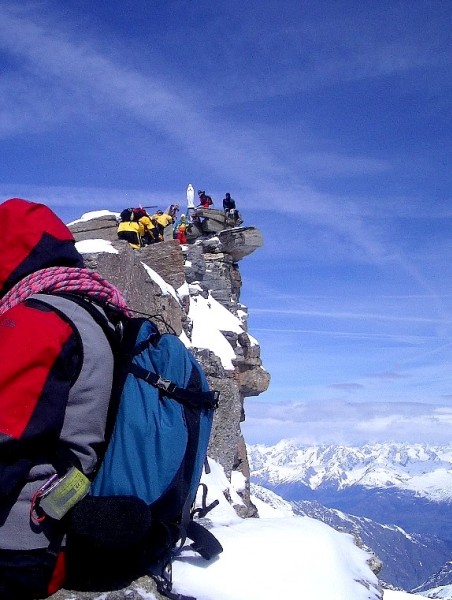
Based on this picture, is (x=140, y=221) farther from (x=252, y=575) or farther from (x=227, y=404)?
(x=252, y=575)

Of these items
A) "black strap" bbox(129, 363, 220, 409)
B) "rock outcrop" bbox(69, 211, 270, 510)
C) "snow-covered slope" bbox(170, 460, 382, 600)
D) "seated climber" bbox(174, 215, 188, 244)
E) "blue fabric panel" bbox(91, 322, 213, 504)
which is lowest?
"snow-covered slope" bbox(170, 460, 382, 600)

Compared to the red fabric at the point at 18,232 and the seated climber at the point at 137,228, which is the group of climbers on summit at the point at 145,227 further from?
the red fabric at the point at 18,232

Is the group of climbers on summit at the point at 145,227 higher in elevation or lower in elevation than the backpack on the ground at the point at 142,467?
higher

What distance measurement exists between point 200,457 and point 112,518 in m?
0.70

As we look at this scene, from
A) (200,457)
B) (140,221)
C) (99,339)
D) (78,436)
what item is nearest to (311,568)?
(200,457)

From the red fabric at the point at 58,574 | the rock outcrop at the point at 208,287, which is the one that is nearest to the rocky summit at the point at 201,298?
the rock outcrop at the point at 208,287

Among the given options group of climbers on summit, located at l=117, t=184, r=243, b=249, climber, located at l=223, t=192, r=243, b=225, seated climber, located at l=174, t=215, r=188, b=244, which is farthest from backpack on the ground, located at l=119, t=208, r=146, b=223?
climber, located at l=223, t=192, r=243, b=225

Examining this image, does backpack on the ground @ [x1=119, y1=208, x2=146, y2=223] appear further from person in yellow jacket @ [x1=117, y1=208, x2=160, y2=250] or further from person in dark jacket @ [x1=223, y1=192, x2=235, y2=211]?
person in dark jacket @ [x1=223, y1=192, x2=235, y2=211]

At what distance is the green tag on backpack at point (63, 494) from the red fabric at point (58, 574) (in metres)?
0.35

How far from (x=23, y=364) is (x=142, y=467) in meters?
0.92

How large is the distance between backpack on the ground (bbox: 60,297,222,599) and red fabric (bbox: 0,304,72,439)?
0.45 metres

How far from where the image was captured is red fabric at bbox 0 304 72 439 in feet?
9.64

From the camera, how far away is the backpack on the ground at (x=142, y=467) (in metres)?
3.22

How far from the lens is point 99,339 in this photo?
337cm
